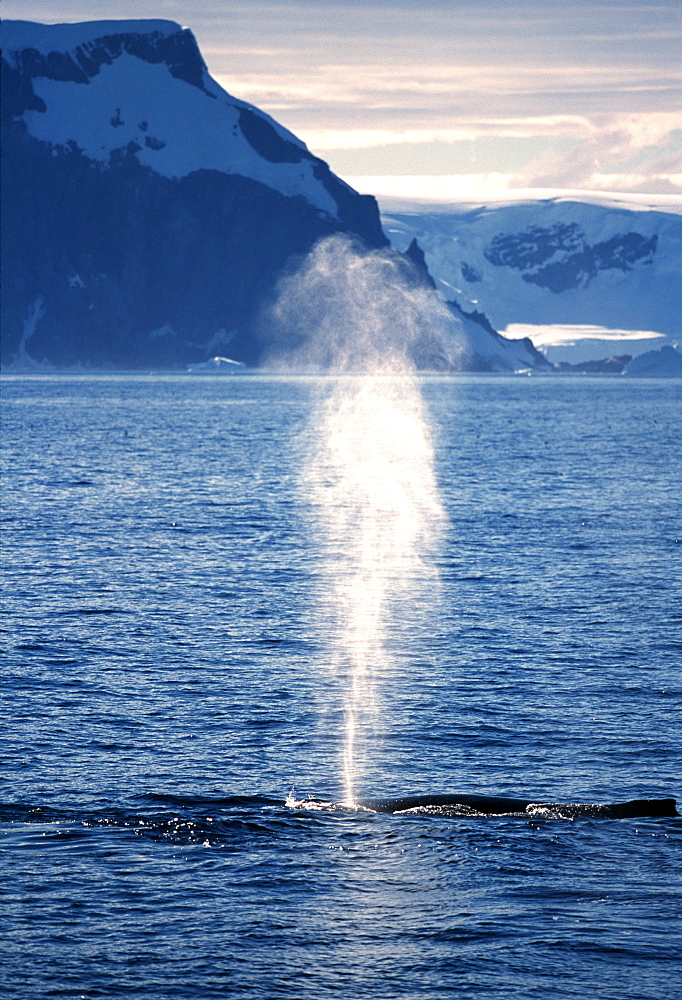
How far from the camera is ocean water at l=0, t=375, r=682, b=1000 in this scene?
2242cm

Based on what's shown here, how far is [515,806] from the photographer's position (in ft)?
96.2

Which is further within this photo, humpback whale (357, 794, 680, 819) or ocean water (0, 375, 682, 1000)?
humpback whale (357, 794, 680, 819)

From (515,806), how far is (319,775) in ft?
16.7

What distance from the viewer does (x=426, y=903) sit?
2455 centimetres

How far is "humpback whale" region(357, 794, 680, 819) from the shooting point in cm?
2884

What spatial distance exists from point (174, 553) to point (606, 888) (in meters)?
45.4

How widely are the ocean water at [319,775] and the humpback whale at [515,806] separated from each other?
1.25 ft

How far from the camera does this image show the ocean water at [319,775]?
22.4 meters

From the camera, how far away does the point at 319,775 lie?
3200 centimetres

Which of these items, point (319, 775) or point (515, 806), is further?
point (319, 775)

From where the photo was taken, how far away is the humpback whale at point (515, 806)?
2884 cm

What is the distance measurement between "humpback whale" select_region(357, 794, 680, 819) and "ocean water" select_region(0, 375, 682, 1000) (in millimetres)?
382

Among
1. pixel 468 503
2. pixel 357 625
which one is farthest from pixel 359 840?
pixel 468 503

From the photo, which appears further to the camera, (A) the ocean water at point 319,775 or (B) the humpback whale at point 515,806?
(B) the humpback whale at point 515,806
